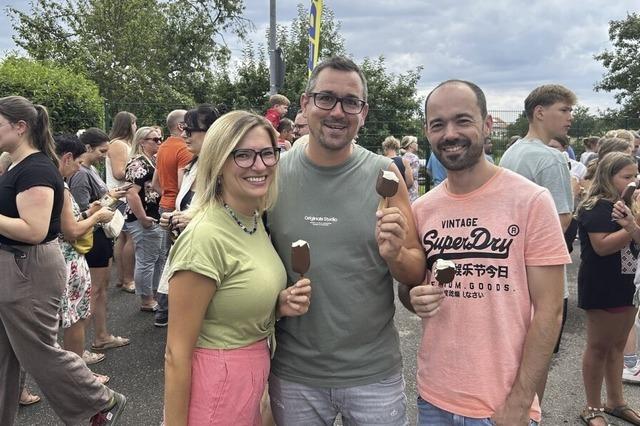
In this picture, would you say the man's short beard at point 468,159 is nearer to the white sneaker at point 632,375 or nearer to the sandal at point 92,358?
the white sneaker at point 632,375

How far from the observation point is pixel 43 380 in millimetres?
3289

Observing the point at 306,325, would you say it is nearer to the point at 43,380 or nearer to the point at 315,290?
the point at 315,290

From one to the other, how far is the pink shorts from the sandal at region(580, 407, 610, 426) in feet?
9.25

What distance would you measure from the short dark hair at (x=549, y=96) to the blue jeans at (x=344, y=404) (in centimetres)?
254

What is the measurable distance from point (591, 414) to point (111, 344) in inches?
166

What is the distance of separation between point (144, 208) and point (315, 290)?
13.3 feet

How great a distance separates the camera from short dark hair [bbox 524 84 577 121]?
145 inches

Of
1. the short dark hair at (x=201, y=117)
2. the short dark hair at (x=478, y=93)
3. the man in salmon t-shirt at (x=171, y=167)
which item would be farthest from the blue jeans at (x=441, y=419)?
the man in salmon t-shirt at (x=171, y=167)

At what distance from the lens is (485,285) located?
1857 millimetres

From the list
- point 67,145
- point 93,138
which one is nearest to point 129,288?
point 93,138

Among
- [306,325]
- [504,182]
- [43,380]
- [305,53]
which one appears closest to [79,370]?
[43,380]

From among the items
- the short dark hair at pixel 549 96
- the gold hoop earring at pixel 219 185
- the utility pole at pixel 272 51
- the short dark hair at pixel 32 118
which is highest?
the utility pole at pixel 272 51

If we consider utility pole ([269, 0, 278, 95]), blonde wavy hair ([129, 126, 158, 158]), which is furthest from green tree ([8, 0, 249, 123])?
blonde wavy hair ([129, 126, 158, 158])

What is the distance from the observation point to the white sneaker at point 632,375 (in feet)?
14.1
